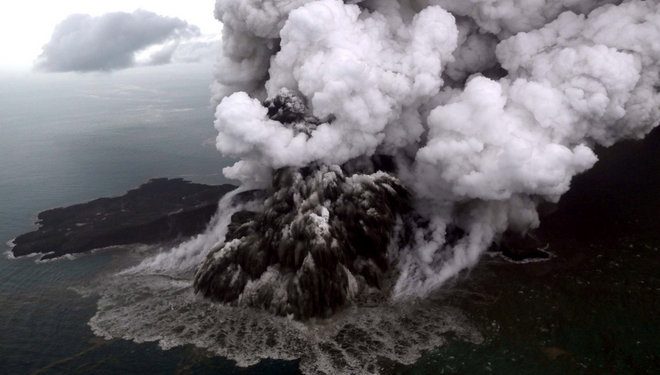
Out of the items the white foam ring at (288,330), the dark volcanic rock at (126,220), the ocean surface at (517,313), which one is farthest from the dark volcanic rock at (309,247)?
the dark volcanic rock at (126,220)

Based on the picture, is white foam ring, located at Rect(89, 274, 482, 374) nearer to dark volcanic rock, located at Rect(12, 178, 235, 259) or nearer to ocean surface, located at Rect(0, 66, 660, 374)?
ocean surface, located at Rect(0, 66, 660, 374)

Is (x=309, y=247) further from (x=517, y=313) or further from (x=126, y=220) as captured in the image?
(x=126, y=220)

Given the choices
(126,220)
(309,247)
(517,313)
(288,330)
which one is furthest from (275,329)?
(126,220)

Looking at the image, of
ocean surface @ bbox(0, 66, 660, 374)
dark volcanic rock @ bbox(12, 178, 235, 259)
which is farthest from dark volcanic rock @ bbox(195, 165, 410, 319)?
dark volcanic rock @ bbox(12, 178, 235, 259)

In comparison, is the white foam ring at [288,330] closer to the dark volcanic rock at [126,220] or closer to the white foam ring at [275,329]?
the white foam ring at [275,329]

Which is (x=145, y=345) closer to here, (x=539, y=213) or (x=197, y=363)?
(x=197, y=363)

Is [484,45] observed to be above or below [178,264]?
above

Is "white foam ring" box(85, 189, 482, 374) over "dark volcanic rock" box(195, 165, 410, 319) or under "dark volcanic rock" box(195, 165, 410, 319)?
under

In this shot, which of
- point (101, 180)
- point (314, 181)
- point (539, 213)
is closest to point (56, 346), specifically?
point (314, 181)
